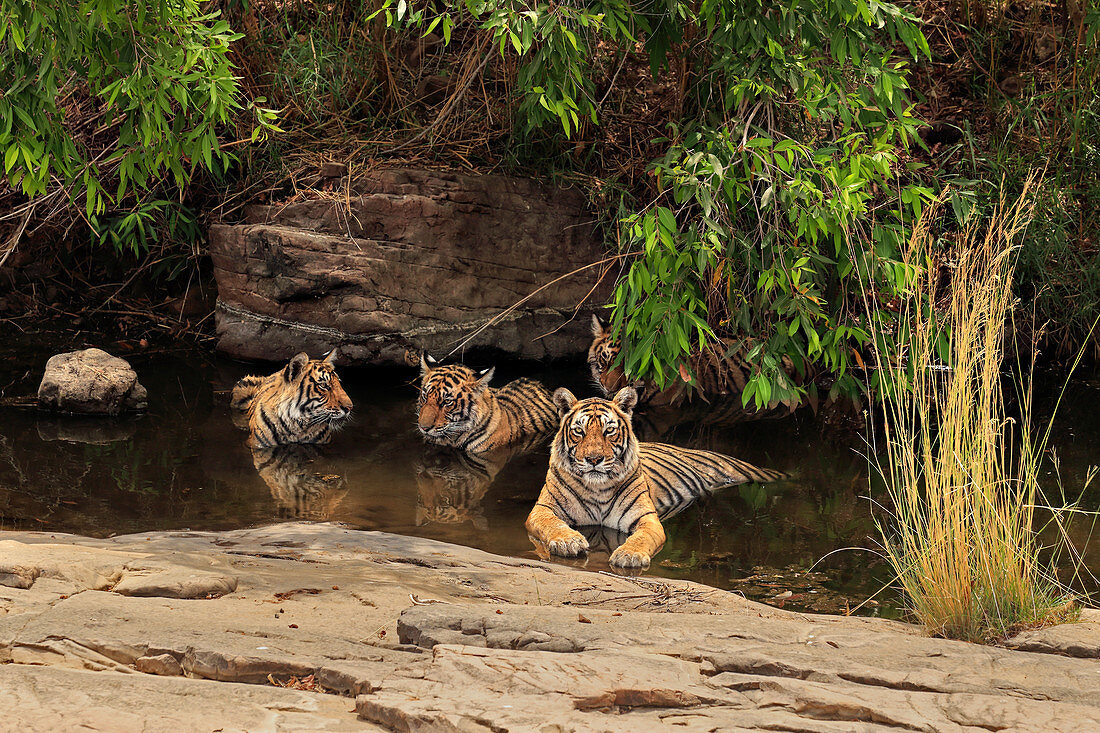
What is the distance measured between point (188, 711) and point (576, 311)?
6833 millimetres

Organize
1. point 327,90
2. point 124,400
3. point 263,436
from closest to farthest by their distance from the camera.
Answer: point 263,436, point 124,400, point 327,90

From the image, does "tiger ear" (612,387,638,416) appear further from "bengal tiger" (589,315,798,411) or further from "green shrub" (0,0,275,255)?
"green shrub" (0,0,275,255)

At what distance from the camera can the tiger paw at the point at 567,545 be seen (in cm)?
536

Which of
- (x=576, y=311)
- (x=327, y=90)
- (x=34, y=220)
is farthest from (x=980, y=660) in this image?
(x=34, y=220)

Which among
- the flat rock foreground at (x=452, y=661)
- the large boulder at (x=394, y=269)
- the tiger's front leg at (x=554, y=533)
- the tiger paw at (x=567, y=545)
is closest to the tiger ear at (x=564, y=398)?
the tiger's front leg at (x=554, y=533)

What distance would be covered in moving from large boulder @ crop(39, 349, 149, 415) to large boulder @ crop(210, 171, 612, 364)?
1.46 m

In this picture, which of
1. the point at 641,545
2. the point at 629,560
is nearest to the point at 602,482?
the point at 641,545

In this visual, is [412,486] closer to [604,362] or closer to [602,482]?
[602,482]

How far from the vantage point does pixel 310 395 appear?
24.3 feet

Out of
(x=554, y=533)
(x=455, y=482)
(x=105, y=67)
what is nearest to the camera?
(x=554, y=533)

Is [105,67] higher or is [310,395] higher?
[105,67]

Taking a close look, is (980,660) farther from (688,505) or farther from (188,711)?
(688,505)

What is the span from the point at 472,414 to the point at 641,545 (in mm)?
2367

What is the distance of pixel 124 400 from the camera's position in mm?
7789
